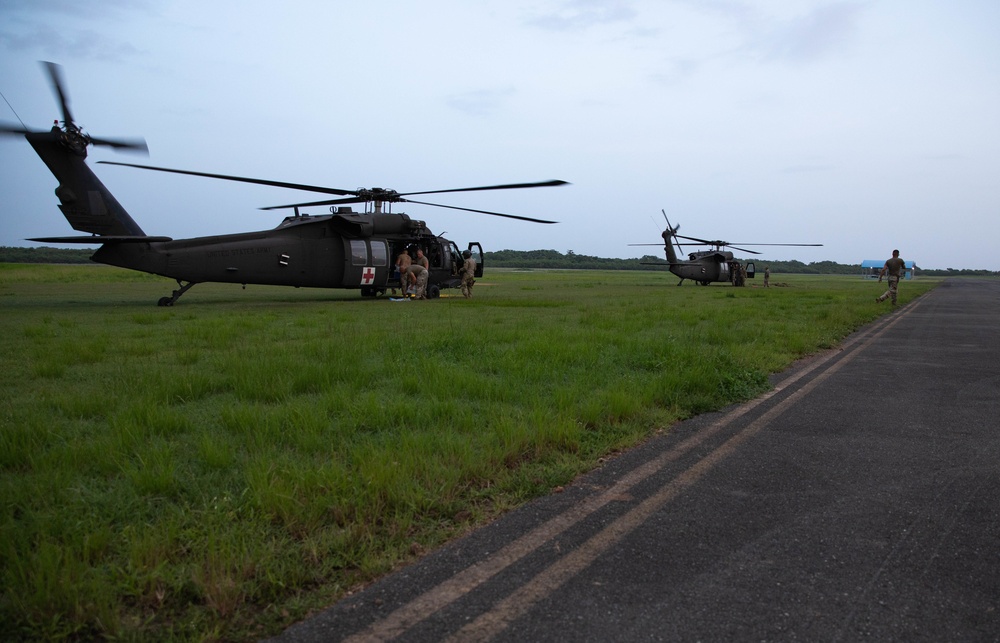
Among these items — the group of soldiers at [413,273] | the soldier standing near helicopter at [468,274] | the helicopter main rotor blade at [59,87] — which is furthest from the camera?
the soldier standing near helicopter at [468,274]

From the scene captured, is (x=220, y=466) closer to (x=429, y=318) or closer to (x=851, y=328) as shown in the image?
(x=429, y=318)

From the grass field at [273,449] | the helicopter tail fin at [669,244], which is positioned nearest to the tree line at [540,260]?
the helicopter tail fin at [669,244]

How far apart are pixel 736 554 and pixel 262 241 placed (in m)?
17.2

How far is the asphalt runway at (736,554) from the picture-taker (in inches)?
103

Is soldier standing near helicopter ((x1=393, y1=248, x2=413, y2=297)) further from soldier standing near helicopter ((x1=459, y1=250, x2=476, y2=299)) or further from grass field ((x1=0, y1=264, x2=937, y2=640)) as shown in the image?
grass field ((x1=0, y1=264, x2=937, y2=640))

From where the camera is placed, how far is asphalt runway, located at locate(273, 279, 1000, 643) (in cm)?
262

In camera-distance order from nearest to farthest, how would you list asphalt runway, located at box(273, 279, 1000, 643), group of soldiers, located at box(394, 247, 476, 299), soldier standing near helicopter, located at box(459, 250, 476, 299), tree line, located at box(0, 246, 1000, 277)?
1. asphalt runway, located at box(273, 279, 1000, 643)
2. group of soldiers, located at box(394, 247, 476, 299)
3. soldier standing near helicopter, located at box(459, 250, 476, 299)
4. tree line, located at box(0, 246, 1000, 277)

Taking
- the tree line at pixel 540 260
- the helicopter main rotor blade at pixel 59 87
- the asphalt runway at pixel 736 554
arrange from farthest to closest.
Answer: the tree line at pixel 540 260 → the helicopter main rotor blade at pixel 59 87 → the asphalt runway at pixel 736 554

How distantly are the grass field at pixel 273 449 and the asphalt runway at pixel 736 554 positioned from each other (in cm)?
31

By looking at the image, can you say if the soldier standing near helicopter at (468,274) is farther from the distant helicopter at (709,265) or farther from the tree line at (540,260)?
the tree line at (540,260)

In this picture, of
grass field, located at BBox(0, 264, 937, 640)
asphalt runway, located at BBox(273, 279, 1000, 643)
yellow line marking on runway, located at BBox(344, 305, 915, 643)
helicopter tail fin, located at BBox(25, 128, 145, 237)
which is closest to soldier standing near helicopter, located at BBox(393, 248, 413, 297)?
helicopter tail fin, located at BBox(25, 128, 145, 237)

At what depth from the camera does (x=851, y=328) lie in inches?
601

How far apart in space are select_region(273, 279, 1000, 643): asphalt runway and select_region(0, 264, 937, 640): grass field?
12.3 inches

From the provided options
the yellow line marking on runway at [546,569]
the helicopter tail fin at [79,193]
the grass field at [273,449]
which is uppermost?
the helicopter tail fin at [79,193]
